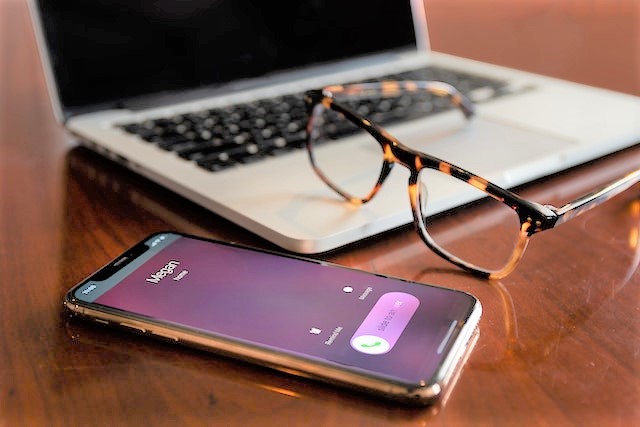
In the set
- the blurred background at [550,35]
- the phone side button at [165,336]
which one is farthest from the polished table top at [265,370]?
the blurred background at [550,35]

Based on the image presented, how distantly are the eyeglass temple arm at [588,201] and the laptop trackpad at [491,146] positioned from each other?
3.5 inches

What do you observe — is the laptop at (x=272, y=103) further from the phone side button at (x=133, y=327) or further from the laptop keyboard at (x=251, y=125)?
the phone side button at (x=133, y=327)

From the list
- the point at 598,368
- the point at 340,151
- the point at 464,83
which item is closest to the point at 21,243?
the point at 340,151

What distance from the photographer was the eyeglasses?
18.2 inches

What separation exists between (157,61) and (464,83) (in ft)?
1.18

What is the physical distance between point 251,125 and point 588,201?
0.34 metres

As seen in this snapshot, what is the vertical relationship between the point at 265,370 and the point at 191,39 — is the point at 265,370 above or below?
below

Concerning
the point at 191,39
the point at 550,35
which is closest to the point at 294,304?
the point at 191,39

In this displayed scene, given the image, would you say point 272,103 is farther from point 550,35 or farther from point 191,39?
point 550,35

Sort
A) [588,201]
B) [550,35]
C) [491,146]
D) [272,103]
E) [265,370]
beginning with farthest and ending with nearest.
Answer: [550,35] → [272,103] → [491,146] → [588,201] → [265,370]

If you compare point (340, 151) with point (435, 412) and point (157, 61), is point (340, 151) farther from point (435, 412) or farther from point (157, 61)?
point (435, 412)

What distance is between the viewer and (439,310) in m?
0.40

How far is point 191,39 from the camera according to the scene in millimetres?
786

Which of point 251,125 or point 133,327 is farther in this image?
point 251,125
